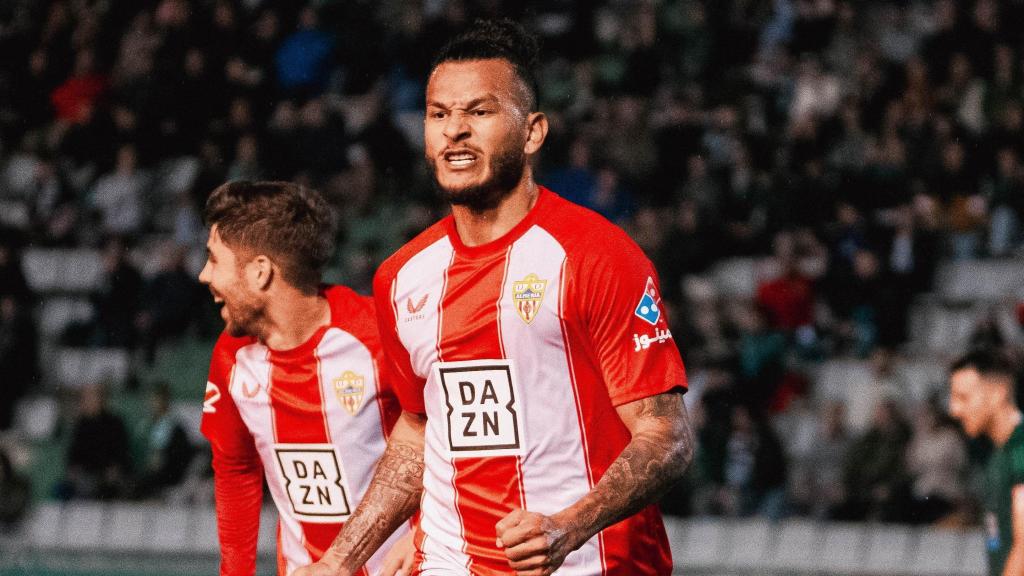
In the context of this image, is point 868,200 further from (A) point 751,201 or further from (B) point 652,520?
(B) point 652,520

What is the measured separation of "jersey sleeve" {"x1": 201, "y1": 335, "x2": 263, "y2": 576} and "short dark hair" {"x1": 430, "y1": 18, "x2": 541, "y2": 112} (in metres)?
1.63

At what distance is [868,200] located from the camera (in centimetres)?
1322

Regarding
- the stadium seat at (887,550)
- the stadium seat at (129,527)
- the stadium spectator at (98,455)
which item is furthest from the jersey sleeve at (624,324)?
the stadium spectator at (98,455)

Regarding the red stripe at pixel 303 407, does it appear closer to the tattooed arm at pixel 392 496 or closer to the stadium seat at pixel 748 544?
Answer: the tattooed arm at pixel 392 496

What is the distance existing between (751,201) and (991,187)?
1984 millimetres

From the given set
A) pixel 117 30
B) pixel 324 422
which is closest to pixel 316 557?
pixel 324 422

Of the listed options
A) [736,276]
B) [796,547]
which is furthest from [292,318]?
[736,276]

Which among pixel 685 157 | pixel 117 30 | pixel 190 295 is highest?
pixel 117 30

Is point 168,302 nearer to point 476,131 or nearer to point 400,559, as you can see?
point 400,559

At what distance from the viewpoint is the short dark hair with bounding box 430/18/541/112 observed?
13.1 feet

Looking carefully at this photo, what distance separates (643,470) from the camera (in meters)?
3.60

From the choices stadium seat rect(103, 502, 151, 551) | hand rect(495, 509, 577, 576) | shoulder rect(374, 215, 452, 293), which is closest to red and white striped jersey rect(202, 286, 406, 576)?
shoulder rect(374, 215, 452, 293)

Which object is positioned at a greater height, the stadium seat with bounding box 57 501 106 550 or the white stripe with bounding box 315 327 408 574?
the white stripe with bounding box 315 327 408 574

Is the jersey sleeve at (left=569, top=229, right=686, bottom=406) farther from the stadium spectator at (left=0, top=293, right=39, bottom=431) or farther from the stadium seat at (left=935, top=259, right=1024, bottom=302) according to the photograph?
the stadium spectator at (left=0, top=293, right=39, bottom=431)
